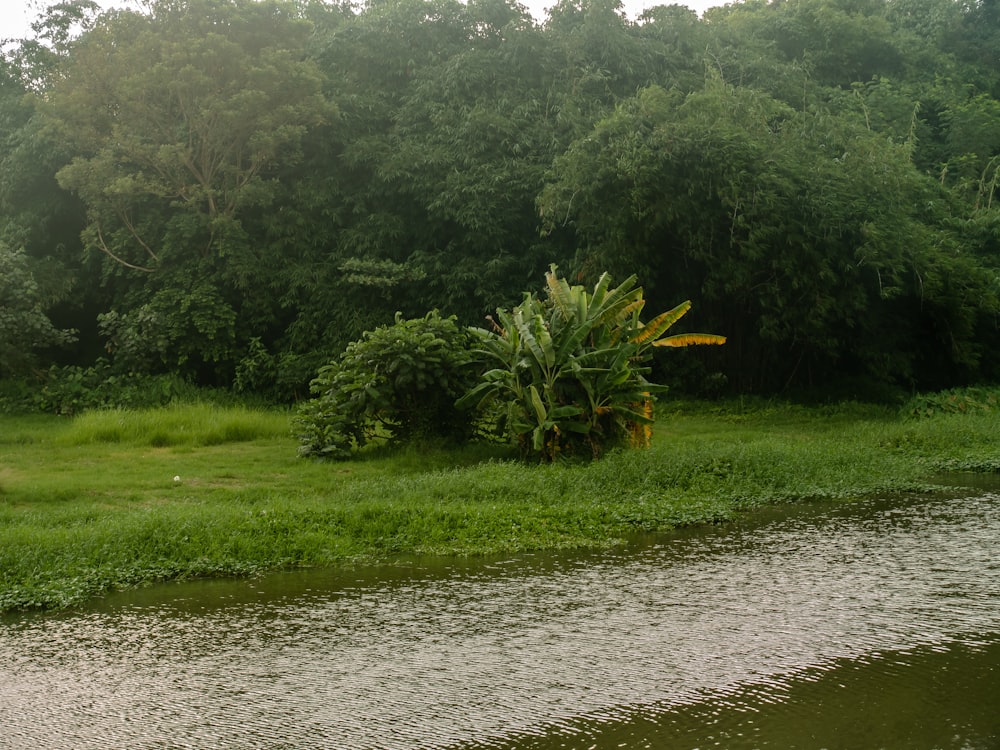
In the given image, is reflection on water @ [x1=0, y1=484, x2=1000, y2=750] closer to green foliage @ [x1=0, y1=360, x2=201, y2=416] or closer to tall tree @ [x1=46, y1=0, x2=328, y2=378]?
Answer: green foliage @ [x1=0, y1=360, x2=201, y2=416]

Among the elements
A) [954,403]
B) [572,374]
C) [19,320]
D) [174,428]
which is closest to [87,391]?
[19,320]

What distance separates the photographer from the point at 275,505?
788 cm

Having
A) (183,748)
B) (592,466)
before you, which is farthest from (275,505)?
(183,748)

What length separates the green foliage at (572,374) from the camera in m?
10.2

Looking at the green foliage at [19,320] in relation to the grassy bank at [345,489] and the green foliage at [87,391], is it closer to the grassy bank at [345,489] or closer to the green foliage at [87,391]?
the green foliage at [87,391]


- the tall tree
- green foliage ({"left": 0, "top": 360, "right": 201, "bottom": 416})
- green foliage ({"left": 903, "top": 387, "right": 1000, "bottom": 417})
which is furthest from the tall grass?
green foliage ({"left": 903, "top": 387, "right": 1000, "bottom": 417})

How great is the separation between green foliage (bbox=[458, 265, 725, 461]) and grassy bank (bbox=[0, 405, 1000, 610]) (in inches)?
20.2

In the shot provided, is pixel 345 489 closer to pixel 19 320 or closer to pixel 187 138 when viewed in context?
pixel 19 320

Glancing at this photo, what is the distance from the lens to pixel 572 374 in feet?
33.8

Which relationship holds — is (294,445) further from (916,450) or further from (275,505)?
(916,450)

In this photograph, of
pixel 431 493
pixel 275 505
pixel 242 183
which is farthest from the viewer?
pixel 242 183

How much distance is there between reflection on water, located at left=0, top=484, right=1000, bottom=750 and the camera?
12.9 feet

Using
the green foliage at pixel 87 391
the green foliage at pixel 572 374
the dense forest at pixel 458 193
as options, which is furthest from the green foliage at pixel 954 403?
the green foliage at pixel 87 391

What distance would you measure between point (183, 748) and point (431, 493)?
471 centimetres
